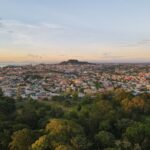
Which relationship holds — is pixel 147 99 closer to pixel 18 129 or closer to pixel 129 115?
pixel 129 115

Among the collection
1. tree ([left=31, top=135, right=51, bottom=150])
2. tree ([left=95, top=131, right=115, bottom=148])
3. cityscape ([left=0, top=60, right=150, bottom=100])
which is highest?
tree ([left=31, top=135, right=51, bottom=150])

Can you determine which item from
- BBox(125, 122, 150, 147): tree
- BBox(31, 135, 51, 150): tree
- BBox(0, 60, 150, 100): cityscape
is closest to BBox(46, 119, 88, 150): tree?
BBox(31, 135, 51, 150): tree

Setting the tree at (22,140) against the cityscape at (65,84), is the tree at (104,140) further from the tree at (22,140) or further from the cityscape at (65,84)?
the cityscape at (65,84)

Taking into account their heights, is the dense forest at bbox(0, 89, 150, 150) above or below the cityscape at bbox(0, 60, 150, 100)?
above

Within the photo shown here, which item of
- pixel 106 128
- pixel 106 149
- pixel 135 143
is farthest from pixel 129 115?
pixel 106 149

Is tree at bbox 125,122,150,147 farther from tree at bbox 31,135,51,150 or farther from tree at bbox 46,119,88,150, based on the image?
tree at bbox 31,135,51,150

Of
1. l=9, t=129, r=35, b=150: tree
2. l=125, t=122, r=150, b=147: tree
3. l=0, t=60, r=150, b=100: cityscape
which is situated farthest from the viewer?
l=0, t=60, r=150, b=100: cityscape

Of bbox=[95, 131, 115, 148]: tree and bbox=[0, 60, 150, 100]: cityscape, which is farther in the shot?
bbox=[0, 60, 150, 100]: cityscape

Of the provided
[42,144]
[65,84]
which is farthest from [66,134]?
[65,84]

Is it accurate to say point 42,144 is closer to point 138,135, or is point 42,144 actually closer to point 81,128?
point 81,128
